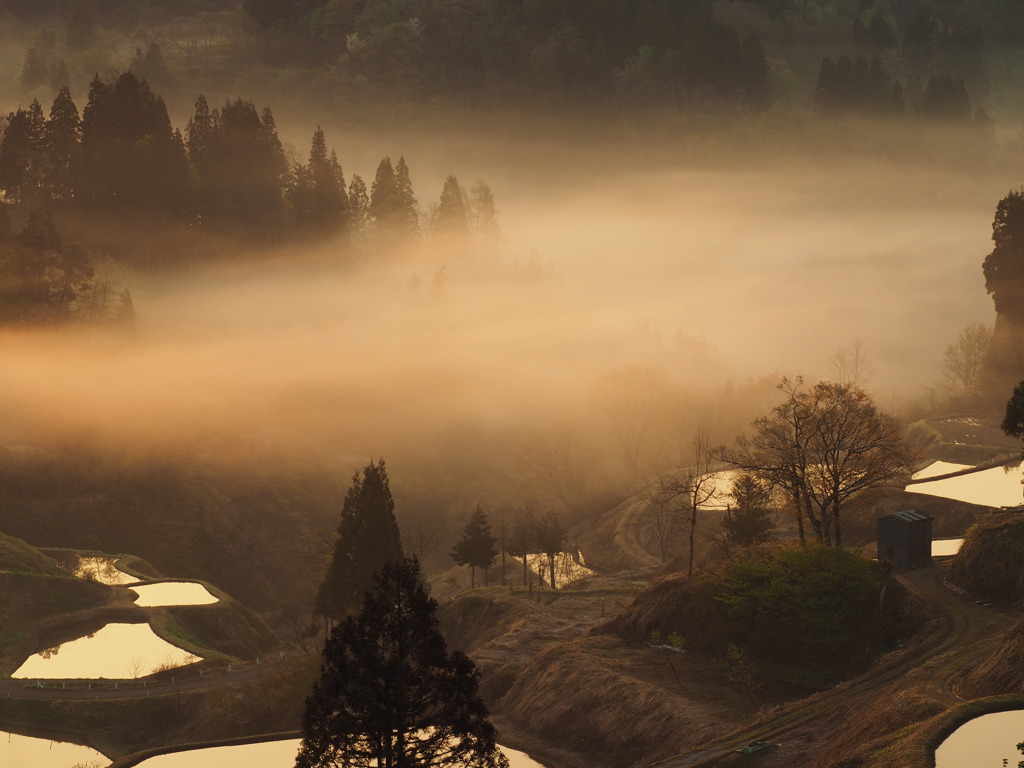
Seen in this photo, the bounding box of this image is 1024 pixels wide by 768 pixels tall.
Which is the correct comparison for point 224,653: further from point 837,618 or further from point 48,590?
point 837,618

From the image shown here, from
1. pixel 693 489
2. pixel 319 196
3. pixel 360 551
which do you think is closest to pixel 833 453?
pixel 693 489

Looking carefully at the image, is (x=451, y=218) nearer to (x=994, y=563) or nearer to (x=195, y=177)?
(x=195, y=177)

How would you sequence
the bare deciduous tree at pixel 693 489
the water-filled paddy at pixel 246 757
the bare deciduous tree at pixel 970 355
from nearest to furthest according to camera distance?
the water-filled paddy at pixel 246 757, the bare deciduous tree at pixel 693 489, the bare deciduous tree at pixel 970 355

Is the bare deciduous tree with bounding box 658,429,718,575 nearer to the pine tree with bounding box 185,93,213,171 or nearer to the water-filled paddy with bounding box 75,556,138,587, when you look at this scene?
the water-filled paddy with bounding box 75,556,138,587

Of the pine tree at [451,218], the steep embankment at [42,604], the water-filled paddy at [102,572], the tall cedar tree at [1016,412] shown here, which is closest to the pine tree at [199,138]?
the pine tree at [451,218]

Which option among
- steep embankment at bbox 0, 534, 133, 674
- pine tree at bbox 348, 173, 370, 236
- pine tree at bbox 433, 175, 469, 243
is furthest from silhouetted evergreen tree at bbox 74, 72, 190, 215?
steep embankment at bbox 0, 534, 133, 674

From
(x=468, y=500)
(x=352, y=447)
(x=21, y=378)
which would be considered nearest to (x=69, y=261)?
(x=21, y=378)

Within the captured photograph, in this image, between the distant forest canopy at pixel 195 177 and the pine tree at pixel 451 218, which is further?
the pine tree at pixel 451 218

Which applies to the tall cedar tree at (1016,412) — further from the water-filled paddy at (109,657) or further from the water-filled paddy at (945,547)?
the water-filled paddy at (109,657)
